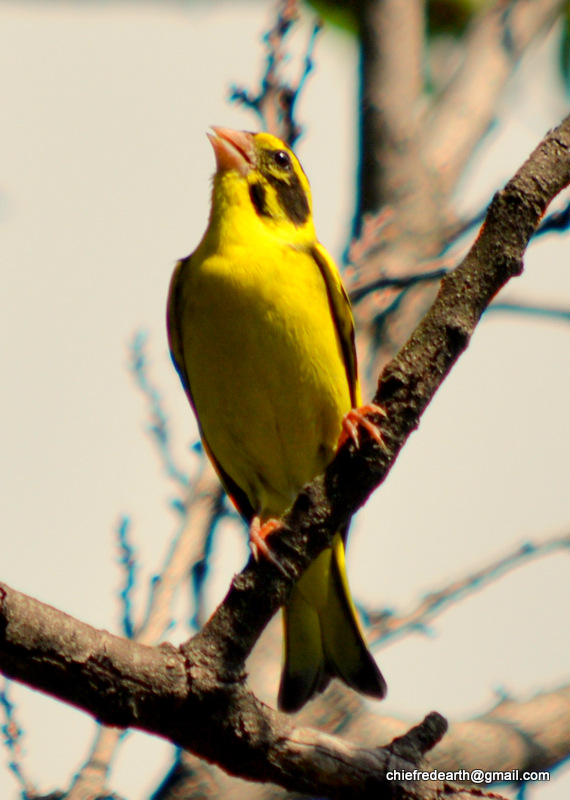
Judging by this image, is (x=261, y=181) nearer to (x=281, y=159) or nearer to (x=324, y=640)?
(x=281, y=159)

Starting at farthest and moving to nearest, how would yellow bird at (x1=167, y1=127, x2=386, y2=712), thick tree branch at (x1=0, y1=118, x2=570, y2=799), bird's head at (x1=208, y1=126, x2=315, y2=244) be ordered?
1. bird's head at (x1=208, y1=126, x2=315, y2=244)
2. yellow bird at (x1=167, y1=127, x2=386, y2=712)
3. thick tree branch at (x1=0, y1=118, x2=570, y2=799)

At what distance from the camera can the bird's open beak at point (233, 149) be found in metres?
4.72

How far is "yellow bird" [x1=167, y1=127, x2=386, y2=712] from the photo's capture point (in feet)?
13.2

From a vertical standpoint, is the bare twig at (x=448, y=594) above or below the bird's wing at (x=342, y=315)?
below

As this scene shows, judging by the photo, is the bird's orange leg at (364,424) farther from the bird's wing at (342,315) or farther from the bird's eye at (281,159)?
the bird's eye at (281,159)

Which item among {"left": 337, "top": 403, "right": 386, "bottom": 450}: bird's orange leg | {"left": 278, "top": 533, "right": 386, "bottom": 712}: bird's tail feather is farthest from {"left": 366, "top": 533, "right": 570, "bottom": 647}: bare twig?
{"left": 337, "top": 403, "right": 386, "bottom": 450}: bird's orange leg

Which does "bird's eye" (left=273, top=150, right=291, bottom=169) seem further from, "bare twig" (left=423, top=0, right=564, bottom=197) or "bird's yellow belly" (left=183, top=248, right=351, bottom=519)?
"bare twig" (left=423, top=0, right=564, bottom=197)

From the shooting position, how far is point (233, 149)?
Result: 15.6ft

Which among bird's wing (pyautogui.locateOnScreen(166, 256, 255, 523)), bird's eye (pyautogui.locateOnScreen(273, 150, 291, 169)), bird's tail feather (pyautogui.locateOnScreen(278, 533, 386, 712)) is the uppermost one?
bird's eye (pyautogui.locateOnScreen(273, 150, 291, 169))

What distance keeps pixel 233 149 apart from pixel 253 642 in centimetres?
296

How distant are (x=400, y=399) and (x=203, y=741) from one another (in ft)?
3.39

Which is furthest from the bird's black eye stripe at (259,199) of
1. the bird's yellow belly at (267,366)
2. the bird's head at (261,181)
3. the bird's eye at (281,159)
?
the bird's yellow belly at (267,366)

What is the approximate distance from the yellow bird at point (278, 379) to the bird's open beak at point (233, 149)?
21 cm

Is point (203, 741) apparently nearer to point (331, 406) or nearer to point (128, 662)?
point (128, 662)
